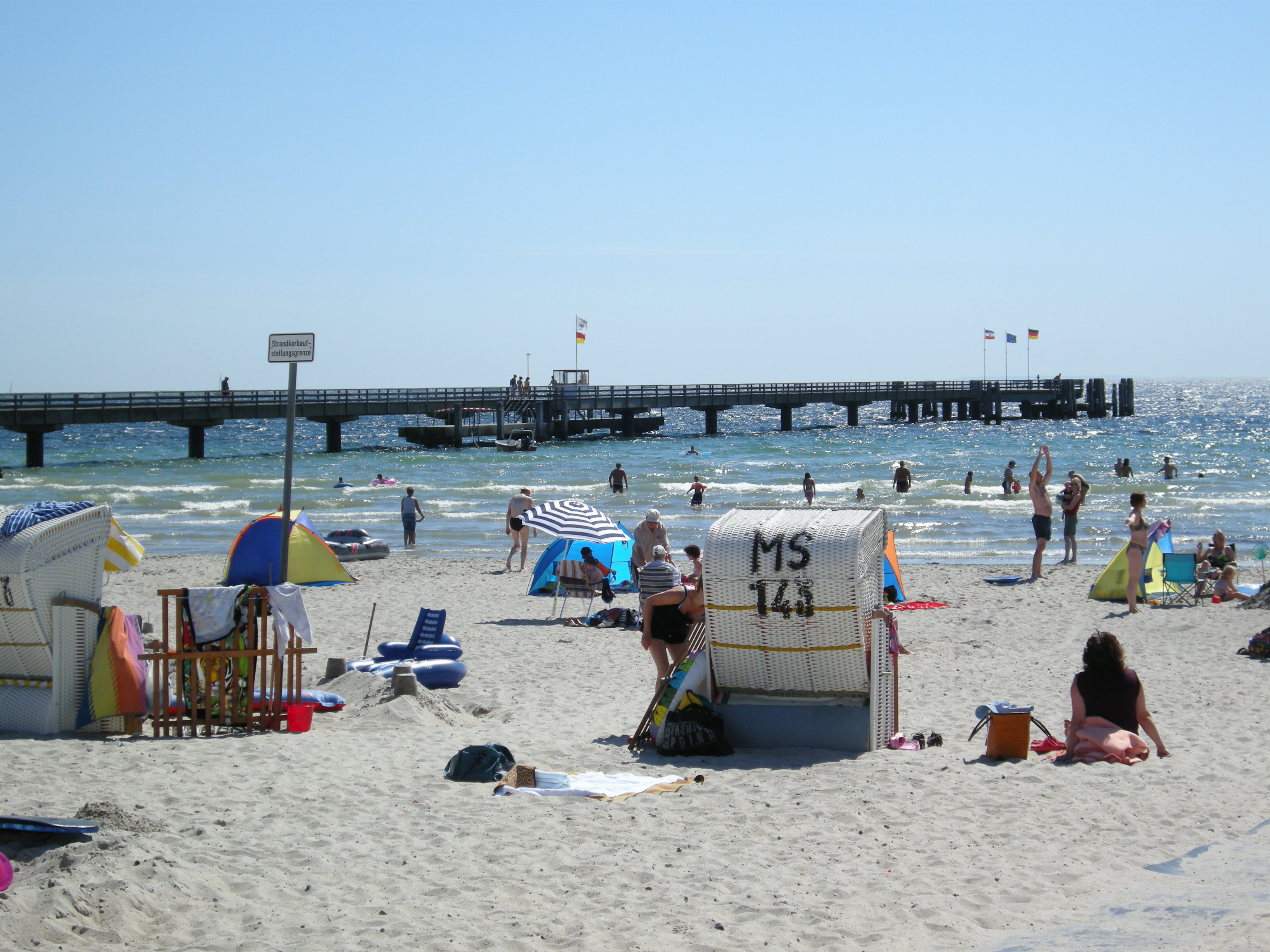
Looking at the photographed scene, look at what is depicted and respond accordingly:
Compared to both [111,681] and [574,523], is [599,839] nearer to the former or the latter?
A: [111,681]

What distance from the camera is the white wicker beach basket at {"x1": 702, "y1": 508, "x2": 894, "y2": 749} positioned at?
19.5 feet

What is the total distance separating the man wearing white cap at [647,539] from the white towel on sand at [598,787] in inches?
216

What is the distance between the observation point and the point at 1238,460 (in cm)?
4284

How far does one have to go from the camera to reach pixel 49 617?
245 inches

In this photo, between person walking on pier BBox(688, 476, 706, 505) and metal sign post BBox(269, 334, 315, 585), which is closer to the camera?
metal sign post BBox(269, 334, 315, 585)

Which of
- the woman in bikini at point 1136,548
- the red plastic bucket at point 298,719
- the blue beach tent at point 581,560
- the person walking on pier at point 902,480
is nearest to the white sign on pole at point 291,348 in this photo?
the red plastic bucket at point 298,719

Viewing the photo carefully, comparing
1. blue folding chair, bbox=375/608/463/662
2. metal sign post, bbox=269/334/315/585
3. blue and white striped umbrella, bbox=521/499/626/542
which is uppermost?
metal sign post, bbox=269/334/315/585

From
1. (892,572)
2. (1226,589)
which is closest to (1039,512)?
(1226,589)

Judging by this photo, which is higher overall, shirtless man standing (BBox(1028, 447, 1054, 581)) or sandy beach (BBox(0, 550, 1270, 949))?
shirtless man standing (BBox(1028, 447, 1054, 581))

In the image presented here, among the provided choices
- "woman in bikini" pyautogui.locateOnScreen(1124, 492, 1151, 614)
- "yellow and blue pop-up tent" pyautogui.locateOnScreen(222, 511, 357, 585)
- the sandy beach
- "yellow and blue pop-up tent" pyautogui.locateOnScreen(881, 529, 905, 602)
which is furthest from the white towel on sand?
"woman in bikini" pyautogui.locateOnScreen(1124, 492, 1151, 614)

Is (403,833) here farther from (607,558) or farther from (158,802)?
(607,558)

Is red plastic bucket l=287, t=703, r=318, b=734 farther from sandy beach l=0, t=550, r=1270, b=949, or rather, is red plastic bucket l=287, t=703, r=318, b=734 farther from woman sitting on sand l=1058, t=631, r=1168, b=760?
woman sitting on sand l=1058, t=631, r=1168, b=760

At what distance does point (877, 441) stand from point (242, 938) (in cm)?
5267

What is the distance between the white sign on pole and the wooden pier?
3624 centimetres
